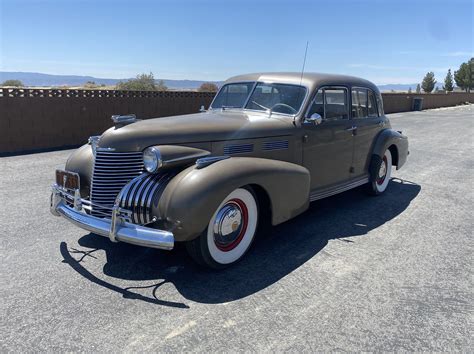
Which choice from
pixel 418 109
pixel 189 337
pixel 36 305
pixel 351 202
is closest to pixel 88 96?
pixel 351 202

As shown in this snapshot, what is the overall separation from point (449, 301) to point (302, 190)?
173 cm

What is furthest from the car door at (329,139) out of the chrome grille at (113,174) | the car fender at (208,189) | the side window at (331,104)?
the chrome grille at (113,174)

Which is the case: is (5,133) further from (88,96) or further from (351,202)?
(351,202)

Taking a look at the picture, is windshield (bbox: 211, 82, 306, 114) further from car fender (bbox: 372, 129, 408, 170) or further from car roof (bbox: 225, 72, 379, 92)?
car fender (bbox: 372, 129, 408, 170)

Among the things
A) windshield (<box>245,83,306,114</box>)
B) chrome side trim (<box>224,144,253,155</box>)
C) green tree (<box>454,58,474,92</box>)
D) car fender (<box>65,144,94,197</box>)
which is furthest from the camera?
green tree (<box>454,58,474,92</box>)

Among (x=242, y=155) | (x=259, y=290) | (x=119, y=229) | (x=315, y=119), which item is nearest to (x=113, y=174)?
(x=119, y=229)

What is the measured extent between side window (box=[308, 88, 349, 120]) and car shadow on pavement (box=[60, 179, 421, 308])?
135 centimetres

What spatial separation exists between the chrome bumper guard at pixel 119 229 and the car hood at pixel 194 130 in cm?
64

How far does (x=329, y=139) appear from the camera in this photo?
5.08 meters

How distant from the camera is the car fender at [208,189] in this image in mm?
3217

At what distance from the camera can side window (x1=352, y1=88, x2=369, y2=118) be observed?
567cm

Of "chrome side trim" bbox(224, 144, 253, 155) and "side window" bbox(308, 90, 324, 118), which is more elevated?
"side window" bbox(308, 90, 324, 118)

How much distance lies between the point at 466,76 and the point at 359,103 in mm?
75564

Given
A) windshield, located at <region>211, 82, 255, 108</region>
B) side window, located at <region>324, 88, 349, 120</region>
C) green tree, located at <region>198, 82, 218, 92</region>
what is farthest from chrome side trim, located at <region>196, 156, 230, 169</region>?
green tree, located at <region>198, 82, 218, 92</region>
